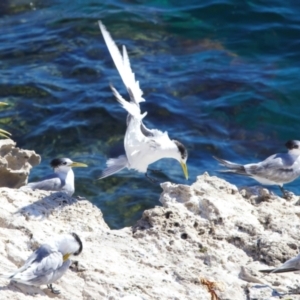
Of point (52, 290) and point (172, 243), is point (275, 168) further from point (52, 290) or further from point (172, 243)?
point (52, 290)

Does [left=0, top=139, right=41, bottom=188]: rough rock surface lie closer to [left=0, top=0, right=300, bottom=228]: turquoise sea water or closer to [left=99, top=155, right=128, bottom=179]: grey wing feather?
[left=99, top=155, right=128, bottom=179]: grey wing feather

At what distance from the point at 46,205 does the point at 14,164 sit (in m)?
1.49

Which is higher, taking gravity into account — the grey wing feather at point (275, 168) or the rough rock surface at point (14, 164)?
the rough rock surface at point (14, 164)

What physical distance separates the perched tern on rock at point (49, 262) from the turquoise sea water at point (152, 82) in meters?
3.89

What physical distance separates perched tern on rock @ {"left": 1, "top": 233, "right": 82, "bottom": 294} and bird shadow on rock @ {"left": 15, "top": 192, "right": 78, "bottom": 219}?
0.61 meters

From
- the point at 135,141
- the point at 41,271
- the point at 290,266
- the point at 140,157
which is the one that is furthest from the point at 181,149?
the point at 41,271

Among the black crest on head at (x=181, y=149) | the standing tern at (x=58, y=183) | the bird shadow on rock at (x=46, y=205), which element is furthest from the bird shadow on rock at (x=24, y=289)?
the black crest on head at (x=181, y=149)

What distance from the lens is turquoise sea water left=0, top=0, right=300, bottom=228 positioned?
11141mm

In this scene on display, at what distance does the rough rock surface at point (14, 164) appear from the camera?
303 inches

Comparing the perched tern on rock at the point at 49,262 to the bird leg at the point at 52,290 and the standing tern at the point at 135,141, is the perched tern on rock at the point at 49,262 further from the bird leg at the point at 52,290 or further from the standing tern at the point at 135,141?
the standing tern at the point at 135,141

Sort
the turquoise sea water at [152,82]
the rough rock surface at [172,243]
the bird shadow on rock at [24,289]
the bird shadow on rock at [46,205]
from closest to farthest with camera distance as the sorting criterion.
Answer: the bird shadow on rock at [24,289], the rough rock surface at [172,243], the bird shadow on rock at [46,205], the turquoise sea water at [152,82]

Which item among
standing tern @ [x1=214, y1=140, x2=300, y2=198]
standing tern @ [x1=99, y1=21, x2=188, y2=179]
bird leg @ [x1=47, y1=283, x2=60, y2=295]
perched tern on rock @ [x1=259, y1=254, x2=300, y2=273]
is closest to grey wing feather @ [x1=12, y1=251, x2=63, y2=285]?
bird leg @ [x1=47, y1=283, x2=60, y2=295]

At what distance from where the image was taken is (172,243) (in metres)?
6.01

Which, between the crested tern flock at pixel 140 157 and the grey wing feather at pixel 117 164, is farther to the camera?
the grey wing feather at pixel 117 164
